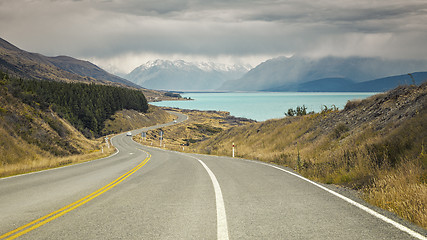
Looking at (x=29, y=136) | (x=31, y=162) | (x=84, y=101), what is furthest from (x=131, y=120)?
(x=31, y=162)

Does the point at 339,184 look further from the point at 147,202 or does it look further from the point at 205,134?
the point at 205,134

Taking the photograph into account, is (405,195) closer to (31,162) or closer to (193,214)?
(193,214)

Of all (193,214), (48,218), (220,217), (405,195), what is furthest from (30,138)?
(405,195)

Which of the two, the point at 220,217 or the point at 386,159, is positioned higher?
the point at 386,159

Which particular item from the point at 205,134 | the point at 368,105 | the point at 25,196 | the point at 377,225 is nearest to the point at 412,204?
the point at 377,225

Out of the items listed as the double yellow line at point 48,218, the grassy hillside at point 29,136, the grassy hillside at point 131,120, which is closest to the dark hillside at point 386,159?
the double yellow line at point 48,218

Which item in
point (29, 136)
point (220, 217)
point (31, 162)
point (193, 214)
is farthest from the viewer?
point (29, 136)

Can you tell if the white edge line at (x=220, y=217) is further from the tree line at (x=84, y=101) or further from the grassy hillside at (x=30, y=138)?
the tree line at (x=84, y=101)

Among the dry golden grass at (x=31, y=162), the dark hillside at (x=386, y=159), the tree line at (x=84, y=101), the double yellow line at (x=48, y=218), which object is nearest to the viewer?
the double yellow line at (x=48, y=218)

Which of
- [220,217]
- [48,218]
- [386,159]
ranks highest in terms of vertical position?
[386,159]

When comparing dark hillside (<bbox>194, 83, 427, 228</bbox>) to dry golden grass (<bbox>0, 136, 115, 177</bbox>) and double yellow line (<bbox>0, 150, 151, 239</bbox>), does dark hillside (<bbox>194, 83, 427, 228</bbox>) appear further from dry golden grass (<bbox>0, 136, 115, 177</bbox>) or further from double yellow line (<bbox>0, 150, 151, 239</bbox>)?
dry golden grass (<bbox>0, 136, 115, 177</bbox>)

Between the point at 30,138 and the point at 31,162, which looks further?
the point at 30,138

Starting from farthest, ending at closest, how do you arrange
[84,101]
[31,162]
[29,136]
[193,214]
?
[84,101] → [29,136] → [31,162] → [193,214]

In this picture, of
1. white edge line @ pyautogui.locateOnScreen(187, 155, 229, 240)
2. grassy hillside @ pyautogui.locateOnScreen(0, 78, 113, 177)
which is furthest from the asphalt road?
grassy hillside @ pyautogui.locateOnScreen(0, 78, 113, 177)
